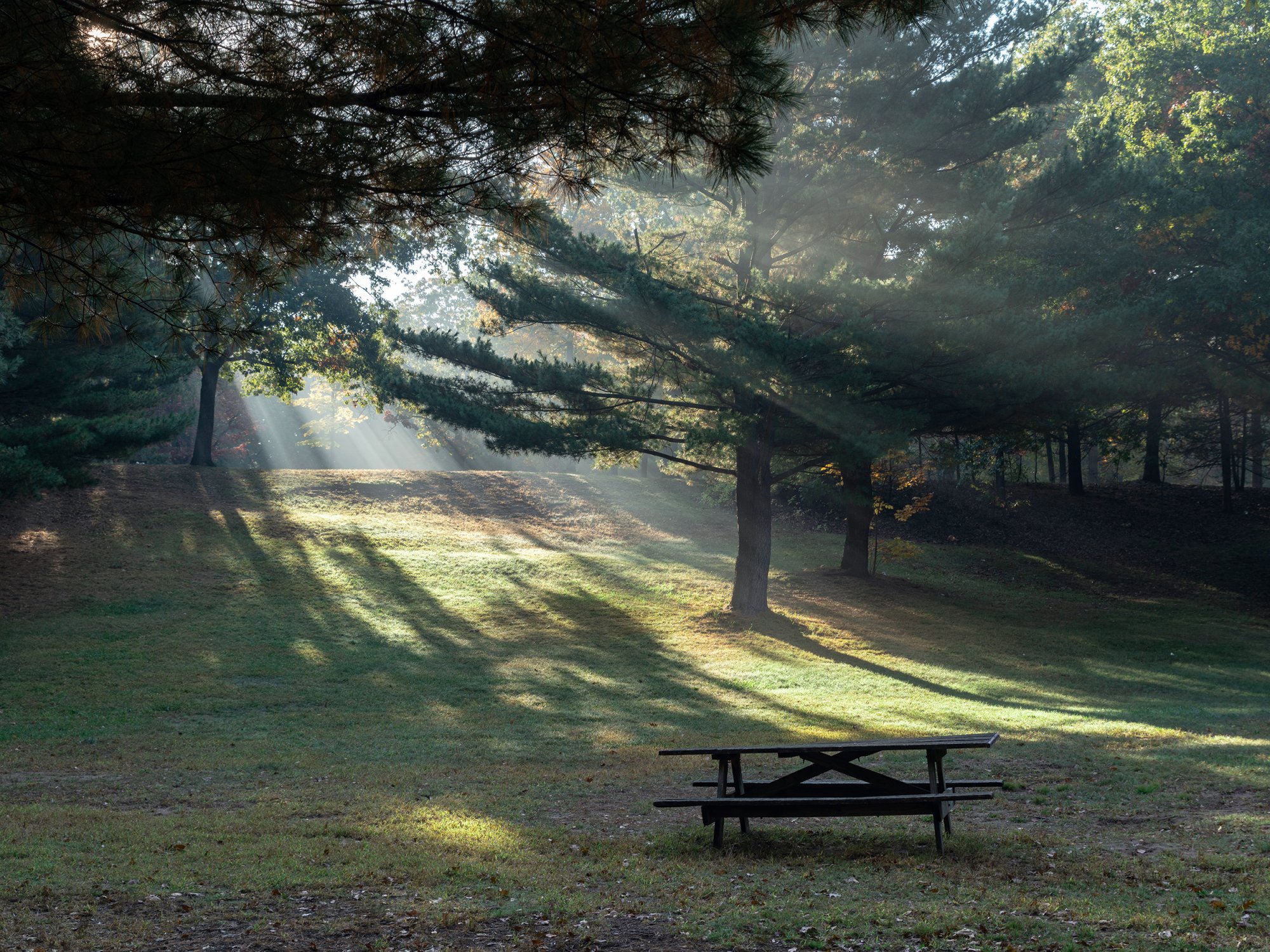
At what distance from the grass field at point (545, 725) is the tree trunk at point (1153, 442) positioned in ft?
17.4

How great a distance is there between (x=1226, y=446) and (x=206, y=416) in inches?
1109

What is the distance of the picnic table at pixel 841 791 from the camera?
5859 millimetres

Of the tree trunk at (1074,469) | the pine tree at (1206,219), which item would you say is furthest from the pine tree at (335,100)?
the tree trunk at (1074,469)

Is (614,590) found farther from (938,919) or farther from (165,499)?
(938,919)

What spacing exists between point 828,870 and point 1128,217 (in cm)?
1907

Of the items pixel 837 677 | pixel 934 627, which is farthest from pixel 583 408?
pixel 934 627

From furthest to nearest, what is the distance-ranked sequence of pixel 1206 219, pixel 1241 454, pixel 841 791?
pixel 1241 454 → pixel 1206 219 → pixel 841 791

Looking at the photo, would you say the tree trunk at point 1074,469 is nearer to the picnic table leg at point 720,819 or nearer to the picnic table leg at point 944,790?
the picnic table leg at point 944,790

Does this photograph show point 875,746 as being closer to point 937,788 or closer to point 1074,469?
point 937,788

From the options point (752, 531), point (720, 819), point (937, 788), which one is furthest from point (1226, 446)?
point (720, 819)

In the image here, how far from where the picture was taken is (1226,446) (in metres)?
26.4

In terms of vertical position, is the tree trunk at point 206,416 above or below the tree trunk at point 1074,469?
above

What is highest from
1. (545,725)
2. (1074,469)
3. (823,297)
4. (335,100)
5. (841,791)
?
(823,297)

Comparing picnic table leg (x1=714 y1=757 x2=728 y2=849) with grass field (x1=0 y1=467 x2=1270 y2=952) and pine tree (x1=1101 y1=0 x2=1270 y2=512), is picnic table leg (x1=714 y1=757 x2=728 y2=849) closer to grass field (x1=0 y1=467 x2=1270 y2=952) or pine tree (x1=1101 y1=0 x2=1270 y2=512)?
grass field (x1=0 y1=467 x2=1270 y2=952)
